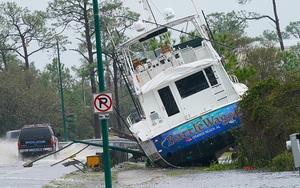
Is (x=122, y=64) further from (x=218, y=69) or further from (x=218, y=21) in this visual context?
(x=218, y=21)


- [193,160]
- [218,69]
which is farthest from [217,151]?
[218,69]

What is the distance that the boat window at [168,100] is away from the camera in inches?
1243

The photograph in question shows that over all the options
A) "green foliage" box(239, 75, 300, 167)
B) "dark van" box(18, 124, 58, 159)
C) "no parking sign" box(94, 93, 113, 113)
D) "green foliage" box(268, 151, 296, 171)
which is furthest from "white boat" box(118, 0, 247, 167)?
"dark van" box(18, 124, 58, 159)

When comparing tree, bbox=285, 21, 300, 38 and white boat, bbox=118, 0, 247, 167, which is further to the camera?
tree, bbox=285, 21, 300, 38

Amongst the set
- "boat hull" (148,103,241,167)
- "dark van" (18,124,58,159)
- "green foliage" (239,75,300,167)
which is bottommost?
"green foliage" (239,75,300,167)

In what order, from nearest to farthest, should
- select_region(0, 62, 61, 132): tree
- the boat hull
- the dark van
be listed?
1. the boat hull
2. the dark van
3. select_region(0, 62, 61, 132): tree

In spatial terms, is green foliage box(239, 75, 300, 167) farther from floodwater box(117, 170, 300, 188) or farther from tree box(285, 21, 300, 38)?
tree box(285, 21, 300, 38)

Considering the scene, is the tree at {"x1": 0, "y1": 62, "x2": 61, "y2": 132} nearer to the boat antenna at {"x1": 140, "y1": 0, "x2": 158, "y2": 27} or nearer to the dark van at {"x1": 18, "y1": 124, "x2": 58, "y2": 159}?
the dark van at {"x1": 18, "y1": 124, "x2": 58, "y2": 159}

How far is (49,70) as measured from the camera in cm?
9506

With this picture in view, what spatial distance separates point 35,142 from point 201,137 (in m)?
17.9

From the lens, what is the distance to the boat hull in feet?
99.7

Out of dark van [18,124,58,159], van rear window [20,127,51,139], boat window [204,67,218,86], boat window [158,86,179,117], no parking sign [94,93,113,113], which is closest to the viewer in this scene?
no parking sign [94,93,113,113]

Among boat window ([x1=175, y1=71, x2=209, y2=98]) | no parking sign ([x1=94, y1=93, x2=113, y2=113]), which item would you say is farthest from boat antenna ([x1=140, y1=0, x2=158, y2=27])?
no parking sign ([x1=94, y1=93, x2=113, y2=113])

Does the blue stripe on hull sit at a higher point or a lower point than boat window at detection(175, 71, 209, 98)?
lower
